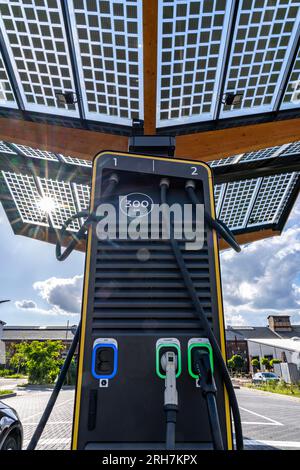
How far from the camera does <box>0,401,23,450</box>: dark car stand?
8.17ft

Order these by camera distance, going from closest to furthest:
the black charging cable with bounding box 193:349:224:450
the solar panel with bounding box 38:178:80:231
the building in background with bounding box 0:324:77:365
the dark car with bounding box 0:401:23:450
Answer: the black charging cable with bounding box 193:349:224:450
the dark car with bounding box 0:401:23:450
the solar panel with bounding box 38:178:80:231
the building in background with bounding box 0:324:77:365

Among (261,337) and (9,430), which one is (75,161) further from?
(261,337)

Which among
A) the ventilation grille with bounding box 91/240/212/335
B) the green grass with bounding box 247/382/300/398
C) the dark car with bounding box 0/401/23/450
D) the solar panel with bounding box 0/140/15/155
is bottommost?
the green grass with bounding box 247/382/300/398

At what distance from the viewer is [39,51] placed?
12.3ft

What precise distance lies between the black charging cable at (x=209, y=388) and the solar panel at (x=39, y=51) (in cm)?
384

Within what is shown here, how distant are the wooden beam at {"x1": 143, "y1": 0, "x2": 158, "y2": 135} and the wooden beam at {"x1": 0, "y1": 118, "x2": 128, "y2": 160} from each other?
20.1 inches

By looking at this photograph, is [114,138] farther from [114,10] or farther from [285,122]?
[285,122]

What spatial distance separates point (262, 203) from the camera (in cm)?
614

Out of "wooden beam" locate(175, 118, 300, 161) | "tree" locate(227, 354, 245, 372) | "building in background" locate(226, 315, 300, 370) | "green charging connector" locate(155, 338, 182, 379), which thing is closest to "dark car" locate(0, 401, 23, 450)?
"green charging connector" locate(155, 338, 182, 379)

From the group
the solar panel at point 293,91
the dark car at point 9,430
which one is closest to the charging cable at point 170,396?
the dark car at point 9,430

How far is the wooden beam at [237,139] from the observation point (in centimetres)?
456

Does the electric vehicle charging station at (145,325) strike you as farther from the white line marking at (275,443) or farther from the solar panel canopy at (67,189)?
the solar panel canopy at (67,189)

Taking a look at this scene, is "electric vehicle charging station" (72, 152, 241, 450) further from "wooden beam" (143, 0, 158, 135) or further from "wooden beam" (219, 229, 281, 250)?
"wooden beam" (219, 229, 281, 250)

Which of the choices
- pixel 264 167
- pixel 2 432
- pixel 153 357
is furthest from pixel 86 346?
pixel 264 167
